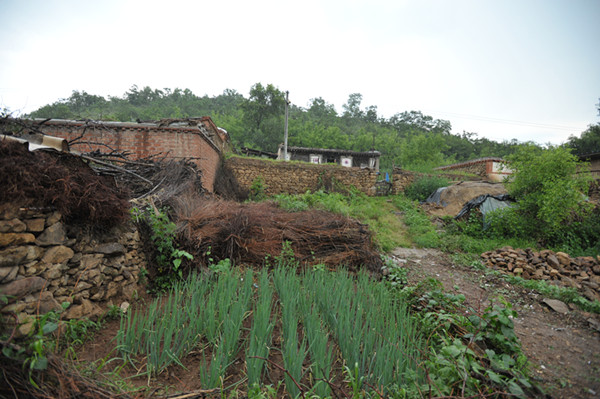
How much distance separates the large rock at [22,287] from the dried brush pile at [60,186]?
0.59 m

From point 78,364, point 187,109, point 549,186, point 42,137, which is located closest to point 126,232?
point 42,137

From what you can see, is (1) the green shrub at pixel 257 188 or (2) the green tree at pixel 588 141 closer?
(1) the green shrub at pixel 257 188

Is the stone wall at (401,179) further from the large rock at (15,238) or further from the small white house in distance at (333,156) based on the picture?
the large rock at (15,238)

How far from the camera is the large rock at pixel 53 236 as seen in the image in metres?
2.38

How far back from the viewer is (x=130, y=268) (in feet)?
11.5

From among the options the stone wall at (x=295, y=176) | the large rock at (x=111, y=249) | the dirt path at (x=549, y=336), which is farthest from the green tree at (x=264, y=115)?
the large rock at (x=111, y=249)

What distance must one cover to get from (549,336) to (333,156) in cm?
2346

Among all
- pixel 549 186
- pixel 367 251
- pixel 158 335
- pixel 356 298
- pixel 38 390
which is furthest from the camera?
pixel 549 186

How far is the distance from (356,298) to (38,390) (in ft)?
9.35

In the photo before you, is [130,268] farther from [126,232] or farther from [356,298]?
[356,298]

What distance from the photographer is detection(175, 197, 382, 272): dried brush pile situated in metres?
4.64

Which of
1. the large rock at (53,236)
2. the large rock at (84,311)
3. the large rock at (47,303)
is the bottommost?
the large rock at (84,311)

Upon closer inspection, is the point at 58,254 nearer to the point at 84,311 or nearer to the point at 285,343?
the point at 84,311

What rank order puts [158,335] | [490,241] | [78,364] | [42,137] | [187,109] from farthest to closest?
1. [187,109]
2. [490,241]
3. [42,137]
4. [158,335]
5. [78,364]
